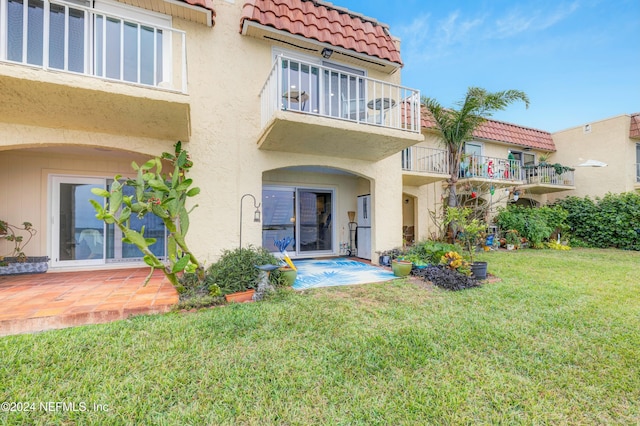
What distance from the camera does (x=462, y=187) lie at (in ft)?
39.2

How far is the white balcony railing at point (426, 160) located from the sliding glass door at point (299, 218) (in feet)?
12.5

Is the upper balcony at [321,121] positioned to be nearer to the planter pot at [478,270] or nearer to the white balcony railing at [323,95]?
the white balcony railing at [323,95]

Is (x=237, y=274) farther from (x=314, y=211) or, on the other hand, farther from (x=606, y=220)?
(x=606, y=220)

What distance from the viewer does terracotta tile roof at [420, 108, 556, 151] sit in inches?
533

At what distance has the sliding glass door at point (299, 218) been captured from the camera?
9.41m

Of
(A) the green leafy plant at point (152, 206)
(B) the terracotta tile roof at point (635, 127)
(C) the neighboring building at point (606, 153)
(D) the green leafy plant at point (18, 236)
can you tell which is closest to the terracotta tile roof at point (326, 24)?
(A) the green leafy plant at point (152, 206)

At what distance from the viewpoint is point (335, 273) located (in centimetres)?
707

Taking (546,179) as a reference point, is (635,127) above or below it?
above

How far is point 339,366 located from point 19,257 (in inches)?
313

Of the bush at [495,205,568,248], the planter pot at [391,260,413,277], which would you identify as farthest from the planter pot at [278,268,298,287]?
the bush at [495,205,568,248]

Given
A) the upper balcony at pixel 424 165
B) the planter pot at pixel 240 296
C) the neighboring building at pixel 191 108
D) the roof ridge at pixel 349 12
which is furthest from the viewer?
the upper balcony at pixel 424 165

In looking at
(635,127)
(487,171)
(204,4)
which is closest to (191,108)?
(204,4)

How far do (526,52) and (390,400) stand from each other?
16.9 meters

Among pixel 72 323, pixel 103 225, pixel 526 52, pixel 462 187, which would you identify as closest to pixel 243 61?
pixel 103 225
